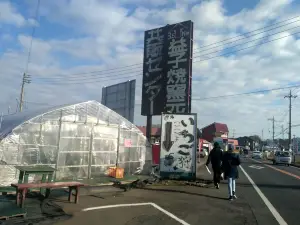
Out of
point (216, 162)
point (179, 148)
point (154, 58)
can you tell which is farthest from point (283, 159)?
point (216, 162)

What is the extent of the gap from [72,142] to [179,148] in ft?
16.3

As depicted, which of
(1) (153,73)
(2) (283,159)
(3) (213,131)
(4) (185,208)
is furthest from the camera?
(3) (213,131)

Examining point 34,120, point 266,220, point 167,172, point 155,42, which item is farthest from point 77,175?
point 155,42

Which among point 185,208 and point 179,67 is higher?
point 179,67

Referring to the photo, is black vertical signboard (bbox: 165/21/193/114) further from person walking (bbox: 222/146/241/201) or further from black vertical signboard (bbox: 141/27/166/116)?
person walking (bbox: 222/146/241/201)

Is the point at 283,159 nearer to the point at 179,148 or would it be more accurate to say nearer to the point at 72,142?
the point at 179,148

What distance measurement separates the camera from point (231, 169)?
1073 centimetres

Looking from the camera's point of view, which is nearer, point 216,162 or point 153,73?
point 216,162

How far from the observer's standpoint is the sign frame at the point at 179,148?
47.7 feet

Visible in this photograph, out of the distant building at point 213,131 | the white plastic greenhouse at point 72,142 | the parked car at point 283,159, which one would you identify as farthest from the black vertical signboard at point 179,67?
the distant building at point 213,131

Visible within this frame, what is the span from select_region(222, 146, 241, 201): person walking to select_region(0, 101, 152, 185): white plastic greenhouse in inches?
273

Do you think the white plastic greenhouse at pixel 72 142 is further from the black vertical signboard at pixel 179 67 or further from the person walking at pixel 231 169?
the person walking at pixel 231 169

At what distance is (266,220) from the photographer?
305 inches

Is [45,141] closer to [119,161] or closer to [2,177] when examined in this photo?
[2,177]
